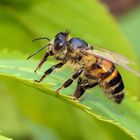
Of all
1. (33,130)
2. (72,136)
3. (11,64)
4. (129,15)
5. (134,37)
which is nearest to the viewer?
(11,64)

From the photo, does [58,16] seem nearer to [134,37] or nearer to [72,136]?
[72,136]

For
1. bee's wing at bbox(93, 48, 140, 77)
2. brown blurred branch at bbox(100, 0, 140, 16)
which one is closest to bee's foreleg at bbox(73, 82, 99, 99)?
bee's wing at bbox(93, 48, 140, 77)

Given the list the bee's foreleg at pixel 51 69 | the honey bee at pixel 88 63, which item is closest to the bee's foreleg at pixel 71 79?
the honey bee at pixel 88 63

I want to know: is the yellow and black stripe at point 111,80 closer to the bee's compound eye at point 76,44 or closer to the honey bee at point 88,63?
the honey bee at point 88,63

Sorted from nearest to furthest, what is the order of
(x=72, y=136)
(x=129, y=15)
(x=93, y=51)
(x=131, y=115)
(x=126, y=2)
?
(x=131, y=115) < (x=93, y=51) < (x=72, y=136) < (x=129, y=15) < (x=126, y=2)

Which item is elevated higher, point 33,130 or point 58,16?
point 58,16

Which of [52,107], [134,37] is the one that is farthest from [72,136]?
[134,37]

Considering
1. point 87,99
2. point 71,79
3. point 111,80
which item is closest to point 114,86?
point 111,80

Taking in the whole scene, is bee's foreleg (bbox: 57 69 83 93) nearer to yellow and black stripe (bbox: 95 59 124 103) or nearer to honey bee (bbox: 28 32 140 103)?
honey bee (bbox: 28 32 140 103)
